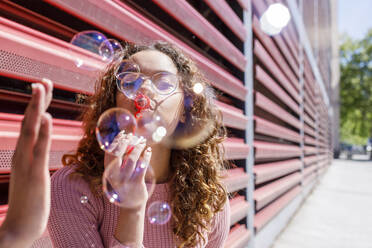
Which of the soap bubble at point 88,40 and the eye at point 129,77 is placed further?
the soap bubble at point 88,40

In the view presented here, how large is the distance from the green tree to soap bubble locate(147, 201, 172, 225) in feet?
146

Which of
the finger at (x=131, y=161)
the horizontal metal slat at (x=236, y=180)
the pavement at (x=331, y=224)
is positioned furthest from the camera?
the pavement at (x=331, y=224)

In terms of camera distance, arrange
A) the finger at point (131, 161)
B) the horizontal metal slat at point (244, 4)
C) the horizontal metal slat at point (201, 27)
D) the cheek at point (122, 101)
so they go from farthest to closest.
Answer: the horizontal metal slat at point (244, 4) → the horizontal metal slat at point (201, 27) → the cheek at point (122, 101) → the finger at point (131, 161)

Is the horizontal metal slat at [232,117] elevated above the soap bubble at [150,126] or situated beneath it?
elevated above

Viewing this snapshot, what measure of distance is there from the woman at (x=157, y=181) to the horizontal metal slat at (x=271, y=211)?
2.79m

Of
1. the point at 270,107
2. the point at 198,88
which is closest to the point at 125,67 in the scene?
the point at 198,88

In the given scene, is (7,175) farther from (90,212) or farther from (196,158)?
(196,158)

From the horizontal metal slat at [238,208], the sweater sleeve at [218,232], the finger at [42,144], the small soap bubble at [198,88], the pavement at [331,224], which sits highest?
the small soap bubble at [198,88]

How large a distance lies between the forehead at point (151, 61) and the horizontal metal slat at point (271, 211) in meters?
3.33

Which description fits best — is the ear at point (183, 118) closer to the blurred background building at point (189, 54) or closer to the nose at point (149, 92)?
the nose at point (149, 92)

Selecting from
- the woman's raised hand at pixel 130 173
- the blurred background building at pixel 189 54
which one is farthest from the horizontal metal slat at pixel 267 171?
the woman's raised hand at pixel 130 173

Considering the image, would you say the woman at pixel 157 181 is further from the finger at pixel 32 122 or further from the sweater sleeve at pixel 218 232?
the finger at pixel 32 122

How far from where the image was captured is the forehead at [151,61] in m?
1.50

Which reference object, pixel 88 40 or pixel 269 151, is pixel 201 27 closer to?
pixel 88 40
